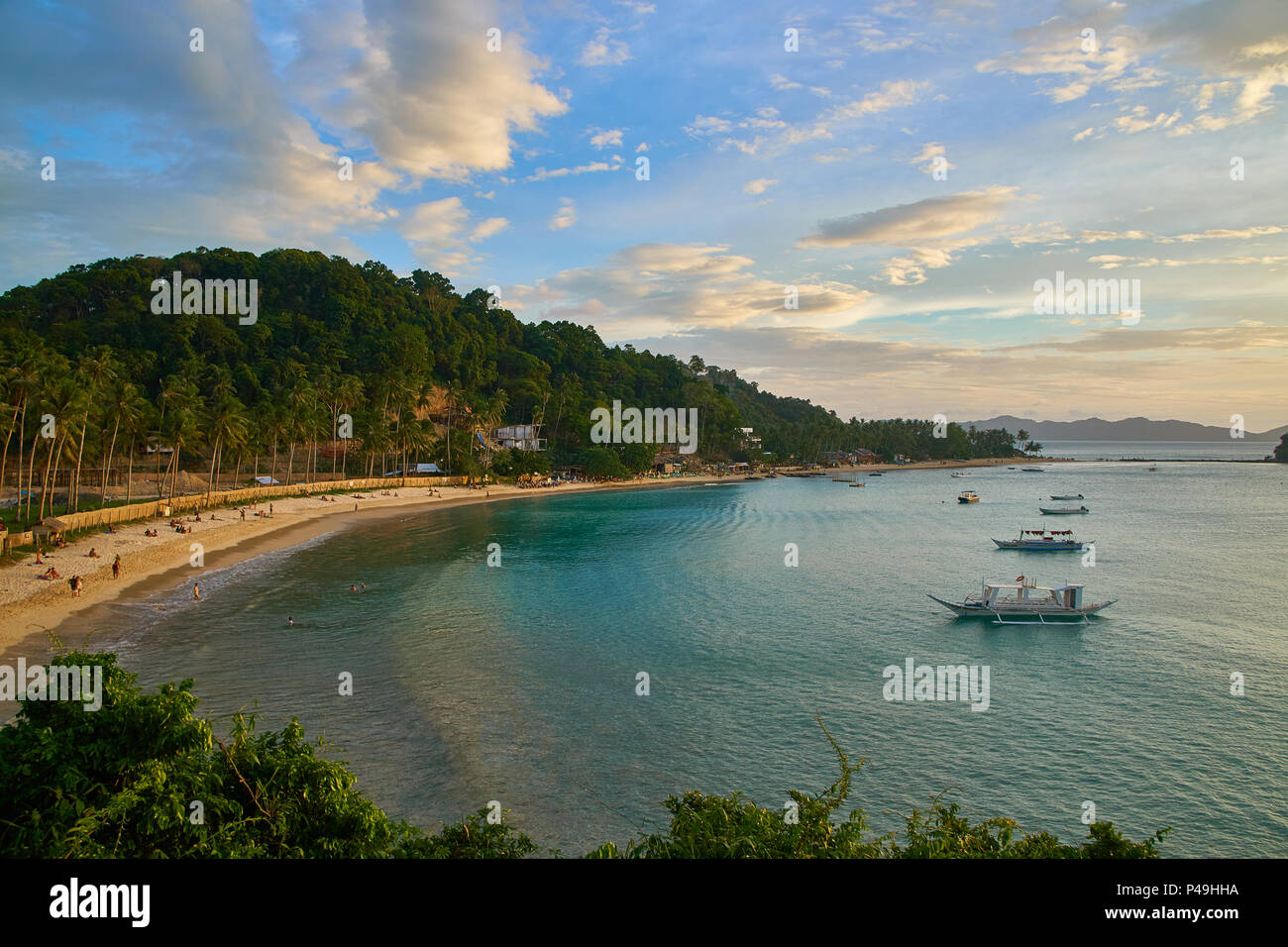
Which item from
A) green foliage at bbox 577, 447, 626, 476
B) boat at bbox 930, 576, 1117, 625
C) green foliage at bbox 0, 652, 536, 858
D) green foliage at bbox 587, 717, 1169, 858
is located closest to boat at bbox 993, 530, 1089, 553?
boat at bbox 930, 576, 1117, 625

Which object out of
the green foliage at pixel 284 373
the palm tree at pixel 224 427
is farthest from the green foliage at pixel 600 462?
the palm tree at pixel 224 427

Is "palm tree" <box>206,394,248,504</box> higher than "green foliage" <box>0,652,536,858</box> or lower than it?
higher

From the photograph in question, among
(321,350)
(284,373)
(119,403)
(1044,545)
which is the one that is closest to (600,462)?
(321,350)

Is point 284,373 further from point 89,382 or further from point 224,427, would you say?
point 89,382

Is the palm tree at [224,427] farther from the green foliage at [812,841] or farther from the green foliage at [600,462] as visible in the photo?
the green foliage at [600,462]

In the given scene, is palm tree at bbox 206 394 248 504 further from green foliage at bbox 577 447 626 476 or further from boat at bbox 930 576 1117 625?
green foliage at bbox 577 447 626 476
